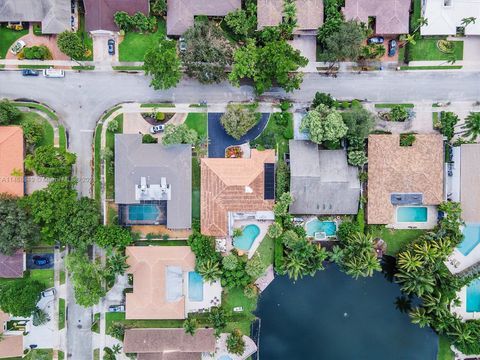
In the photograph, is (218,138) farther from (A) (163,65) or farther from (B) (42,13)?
(B) (42,13)

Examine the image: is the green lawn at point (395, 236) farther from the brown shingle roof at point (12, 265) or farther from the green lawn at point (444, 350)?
the brown shingle roof at point (12, 265)

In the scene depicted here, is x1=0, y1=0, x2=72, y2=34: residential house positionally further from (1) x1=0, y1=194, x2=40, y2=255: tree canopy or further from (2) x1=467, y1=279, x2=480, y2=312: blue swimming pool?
(2) x1=467, y1=279, x2=480, y2=312: blue swimming pool

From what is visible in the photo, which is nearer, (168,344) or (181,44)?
(168,344)

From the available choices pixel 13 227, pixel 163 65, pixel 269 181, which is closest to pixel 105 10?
pixel 163 65

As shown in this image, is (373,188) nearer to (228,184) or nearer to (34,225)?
(228,184)

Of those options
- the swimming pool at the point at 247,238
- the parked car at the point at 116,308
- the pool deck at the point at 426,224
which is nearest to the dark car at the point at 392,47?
the pool deck at the point at 426,224

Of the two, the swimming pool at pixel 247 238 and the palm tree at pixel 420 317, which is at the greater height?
the swimming pool at pixel 247 238
